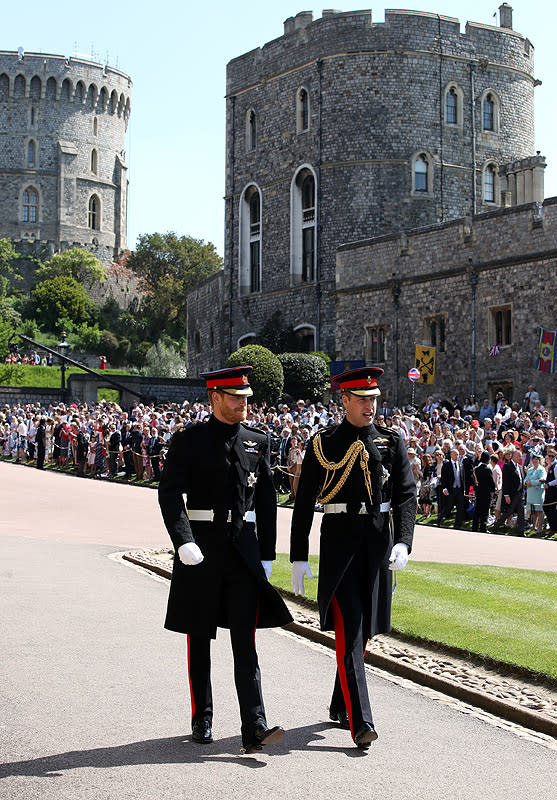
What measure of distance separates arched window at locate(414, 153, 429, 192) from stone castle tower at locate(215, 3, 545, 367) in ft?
0.19

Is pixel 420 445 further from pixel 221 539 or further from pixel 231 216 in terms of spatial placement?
pixel 231 216

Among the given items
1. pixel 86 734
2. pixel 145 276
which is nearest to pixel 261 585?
pixel 86 734

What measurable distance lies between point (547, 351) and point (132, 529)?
19.1 metres

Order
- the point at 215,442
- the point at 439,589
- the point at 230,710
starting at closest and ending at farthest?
the point at 215,442
the point at 230,710
the point at 439,589

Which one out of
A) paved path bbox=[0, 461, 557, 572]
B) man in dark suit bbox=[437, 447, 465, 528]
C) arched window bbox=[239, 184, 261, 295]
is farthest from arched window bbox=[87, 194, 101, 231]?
man in dark suit bbox=[437, 447, 465, 528]

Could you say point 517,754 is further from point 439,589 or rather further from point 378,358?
point 378,358

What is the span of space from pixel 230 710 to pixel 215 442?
175 cm

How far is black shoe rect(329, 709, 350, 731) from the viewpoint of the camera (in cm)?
647

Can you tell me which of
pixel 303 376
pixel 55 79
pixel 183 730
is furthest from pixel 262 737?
pixel 55 79

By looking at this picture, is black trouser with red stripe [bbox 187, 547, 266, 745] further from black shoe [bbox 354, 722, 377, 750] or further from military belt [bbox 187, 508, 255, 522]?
black shoe [bbox 354, 722, 377, 750]

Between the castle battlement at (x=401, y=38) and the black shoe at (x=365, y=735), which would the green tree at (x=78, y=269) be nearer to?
the castle battlement at (x=401, y=38)

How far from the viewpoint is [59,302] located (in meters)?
82.3

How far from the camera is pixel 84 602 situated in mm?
10555

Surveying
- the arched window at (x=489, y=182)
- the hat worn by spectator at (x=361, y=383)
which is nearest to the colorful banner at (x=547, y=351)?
the arched window at (x=489, y=182)
